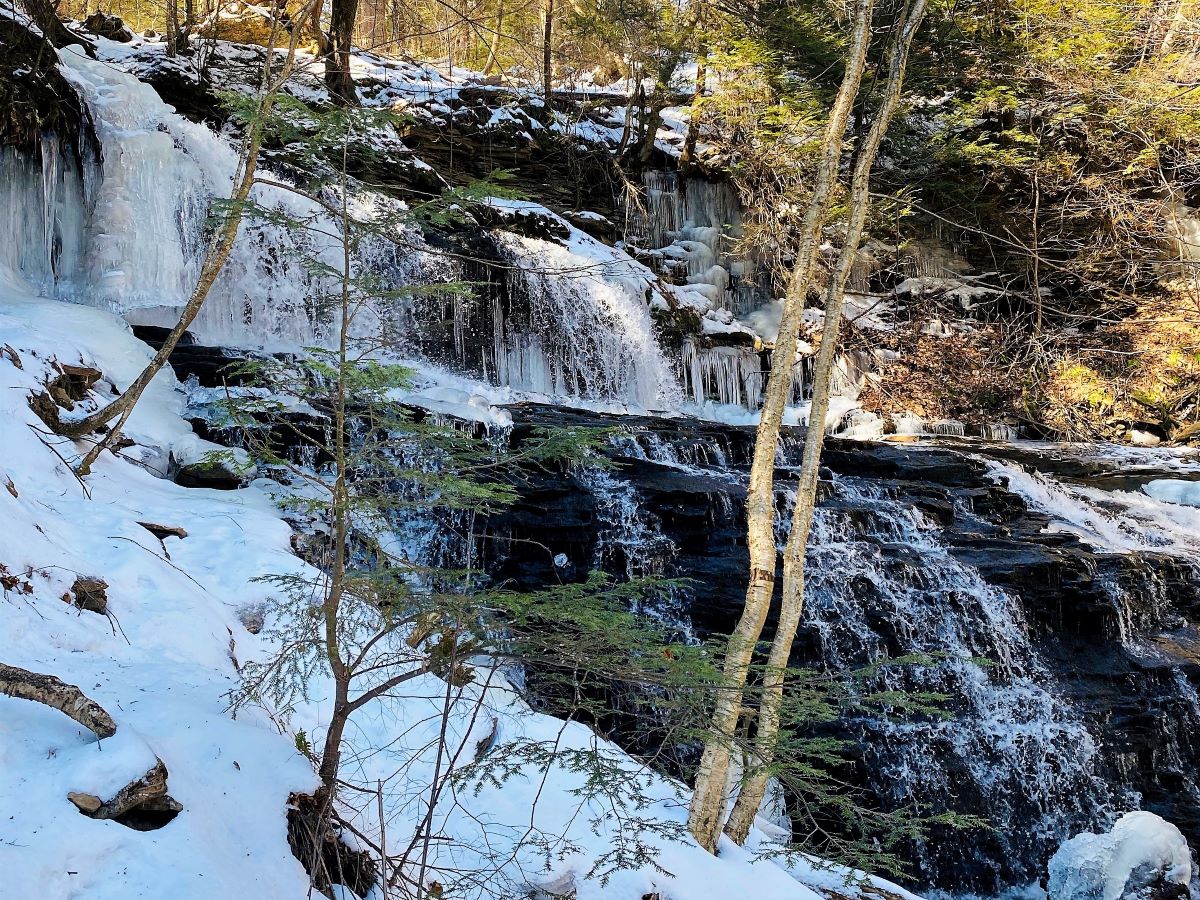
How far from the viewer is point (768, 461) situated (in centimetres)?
479

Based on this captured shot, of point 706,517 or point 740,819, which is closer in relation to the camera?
point 740,819

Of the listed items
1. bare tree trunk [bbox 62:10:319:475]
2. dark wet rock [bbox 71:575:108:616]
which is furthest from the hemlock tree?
bare tree trunk [bbox 62:10:319:475]

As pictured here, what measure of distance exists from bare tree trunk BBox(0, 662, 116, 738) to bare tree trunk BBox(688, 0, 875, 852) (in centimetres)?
266

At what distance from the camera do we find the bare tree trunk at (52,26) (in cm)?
910

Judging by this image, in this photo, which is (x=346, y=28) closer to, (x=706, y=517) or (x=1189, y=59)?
(x=706, y=517)

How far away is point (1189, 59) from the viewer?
1371 centimetres

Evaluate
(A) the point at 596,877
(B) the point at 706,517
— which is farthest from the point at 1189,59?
(A) the point at 596,877

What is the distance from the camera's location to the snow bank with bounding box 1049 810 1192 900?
5551mm

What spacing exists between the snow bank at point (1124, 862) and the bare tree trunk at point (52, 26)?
1193 cm

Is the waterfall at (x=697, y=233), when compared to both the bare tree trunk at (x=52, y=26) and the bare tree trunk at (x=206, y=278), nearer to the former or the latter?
the bare tree trunk at (x=52, y=26)

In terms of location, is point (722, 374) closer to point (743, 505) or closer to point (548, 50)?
point (743, 505)

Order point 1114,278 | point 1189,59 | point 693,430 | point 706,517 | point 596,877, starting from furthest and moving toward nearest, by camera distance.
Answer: point 1114,278 → point 1189,59 → point 693,430 → point 706,517 → point 596,877

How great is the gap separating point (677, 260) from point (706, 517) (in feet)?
31.5

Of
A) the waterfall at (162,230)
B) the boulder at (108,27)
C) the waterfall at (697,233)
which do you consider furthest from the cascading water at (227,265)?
the boulder at (108,27)
